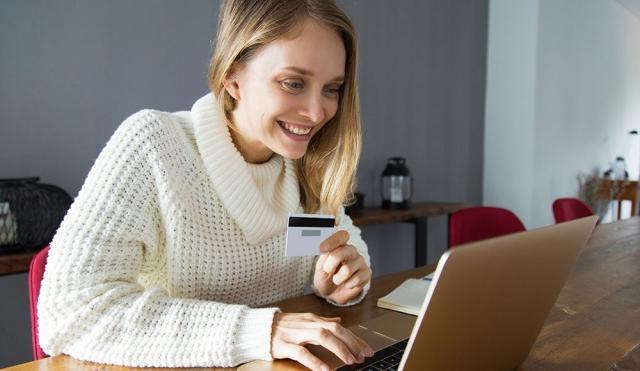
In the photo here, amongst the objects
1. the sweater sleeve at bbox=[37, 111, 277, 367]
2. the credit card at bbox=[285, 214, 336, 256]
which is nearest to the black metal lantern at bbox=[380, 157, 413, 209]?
the credit card at bbox=[285, 214, 336, 256]

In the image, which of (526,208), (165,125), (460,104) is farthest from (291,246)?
(526,208)

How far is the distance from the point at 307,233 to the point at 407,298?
0.35 metres

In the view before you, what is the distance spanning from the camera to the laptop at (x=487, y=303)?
18.3 inches

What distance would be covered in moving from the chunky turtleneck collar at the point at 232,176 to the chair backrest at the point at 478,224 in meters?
0.86

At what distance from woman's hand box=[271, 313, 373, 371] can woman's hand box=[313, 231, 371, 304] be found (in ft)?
0.58

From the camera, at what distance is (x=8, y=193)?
59.9 inches

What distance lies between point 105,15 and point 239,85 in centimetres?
118

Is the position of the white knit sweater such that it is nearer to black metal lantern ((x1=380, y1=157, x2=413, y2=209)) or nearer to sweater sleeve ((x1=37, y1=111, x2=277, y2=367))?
sweater sleeve ((x1=37, y1=111, x2=277, y2=367))

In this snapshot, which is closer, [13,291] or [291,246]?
[291,246]

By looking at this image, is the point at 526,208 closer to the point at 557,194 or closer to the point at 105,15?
the point at 557,194

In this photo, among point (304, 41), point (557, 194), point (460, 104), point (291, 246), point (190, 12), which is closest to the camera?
point (291, 246)

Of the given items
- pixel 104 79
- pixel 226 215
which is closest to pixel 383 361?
pixel 226 215

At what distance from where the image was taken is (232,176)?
3.39ft

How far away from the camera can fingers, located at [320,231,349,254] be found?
2.94 ft
